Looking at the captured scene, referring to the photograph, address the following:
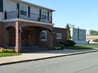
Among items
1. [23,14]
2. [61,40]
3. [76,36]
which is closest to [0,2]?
[23,14]

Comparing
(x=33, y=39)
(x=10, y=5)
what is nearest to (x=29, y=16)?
(x=10, y=5)

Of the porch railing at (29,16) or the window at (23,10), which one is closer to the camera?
the porch railing at (29,16)

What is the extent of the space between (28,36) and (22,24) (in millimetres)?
6335

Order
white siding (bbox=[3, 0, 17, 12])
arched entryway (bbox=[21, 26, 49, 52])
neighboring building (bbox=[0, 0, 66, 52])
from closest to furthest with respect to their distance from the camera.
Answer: neighboring building (bbox=[0, 0, 66, 52]), white siding (bbox=[3, 0, 17, 12]), arched entryway (bbox=[21, 26, 49, 52])

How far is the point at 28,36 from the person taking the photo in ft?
106

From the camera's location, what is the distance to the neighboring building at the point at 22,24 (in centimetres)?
2619

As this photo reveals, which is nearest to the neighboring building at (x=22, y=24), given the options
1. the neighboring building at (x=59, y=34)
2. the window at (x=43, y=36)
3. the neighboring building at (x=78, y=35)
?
the window at (x=43, y=36)

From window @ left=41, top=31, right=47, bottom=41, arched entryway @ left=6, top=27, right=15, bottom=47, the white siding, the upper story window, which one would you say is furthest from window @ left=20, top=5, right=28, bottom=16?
window @ left=41, top=31, right=47, bottom=41

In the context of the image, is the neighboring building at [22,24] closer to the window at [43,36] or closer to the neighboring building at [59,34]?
the window at [43,36]

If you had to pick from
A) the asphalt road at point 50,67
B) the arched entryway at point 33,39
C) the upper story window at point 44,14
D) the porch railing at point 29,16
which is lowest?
the asphalt road at point 50,67

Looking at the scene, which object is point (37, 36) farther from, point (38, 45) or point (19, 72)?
point (19, 72)

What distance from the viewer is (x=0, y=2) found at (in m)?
27.4

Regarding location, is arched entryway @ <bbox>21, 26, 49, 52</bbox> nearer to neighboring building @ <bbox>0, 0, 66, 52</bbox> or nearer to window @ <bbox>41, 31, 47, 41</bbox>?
neighboring building @ <bbox>0, 0, 66, 52</bbox>

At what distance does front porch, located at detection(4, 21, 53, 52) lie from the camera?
87.0ft
